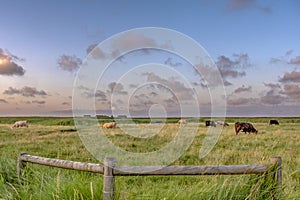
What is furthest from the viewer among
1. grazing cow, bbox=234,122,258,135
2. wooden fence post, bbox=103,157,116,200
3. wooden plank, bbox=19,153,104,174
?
grazing cow, bbox=234,122,258,135

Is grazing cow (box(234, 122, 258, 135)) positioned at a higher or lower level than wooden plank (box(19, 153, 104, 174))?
higher

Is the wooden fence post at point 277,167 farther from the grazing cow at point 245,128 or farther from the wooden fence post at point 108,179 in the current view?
the grazing cow at point 245,128

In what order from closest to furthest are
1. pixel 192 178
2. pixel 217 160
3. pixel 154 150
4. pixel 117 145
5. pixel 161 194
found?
pixel 161 194
pixel 192 178
pixel 217 160
pixel 154 150
pixel 117 145

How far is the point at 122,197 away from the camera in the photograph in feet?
14.8

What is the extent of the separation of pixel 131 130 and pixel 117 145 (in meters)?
8.14

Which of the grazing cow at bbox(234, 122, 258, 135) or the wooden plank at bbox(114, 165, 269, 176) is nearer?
the wooden plank at bbox(114, 165, 269, 176)

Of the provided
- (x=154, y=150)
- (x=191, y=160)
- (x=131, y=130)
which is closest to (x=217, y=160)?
(x=191, y=160)

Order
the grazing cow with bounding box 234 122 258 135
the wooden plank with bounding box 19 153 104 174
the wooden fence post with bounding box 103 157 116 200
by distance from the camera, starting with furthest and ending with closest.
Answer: the grazing cow with bounding box 234 122 258 135, the wooden plank with bounding box 19 153 104 174, the wooden fence post with bounding box 103 157 116 200

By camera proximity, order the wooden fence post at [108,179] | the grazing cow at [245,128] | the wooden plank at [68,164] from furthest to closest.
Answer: the grazing cow at [245,128] < the wooden plank at [68,164] < the wooden fence post at [108,179]

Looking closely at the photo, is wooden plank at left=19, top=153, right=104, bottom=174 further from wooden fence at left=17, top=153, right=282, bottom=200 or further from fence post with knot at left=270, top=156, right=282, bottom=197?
fence post with knot at left=270, top=156, right=282, bottom=197

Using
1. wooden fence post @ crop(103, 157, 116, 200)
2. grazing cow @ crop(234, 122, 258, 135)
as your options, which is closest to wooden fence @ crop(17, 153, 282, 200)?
wooden fence post @ crop(103, 157, 116, 200)

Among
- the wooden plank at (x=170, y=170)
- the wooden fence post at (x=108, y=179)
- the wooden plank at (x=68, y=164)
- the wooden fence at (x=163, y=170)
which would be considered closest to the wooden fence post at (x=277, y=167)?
the wooden fence at (x=163, y=170)

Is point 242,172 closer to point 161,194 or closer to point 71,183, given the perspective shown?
point 161,194

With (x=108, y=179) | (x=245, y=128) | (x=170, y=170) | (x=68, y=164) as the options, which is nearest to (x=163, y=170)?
(x=170, y=170)
